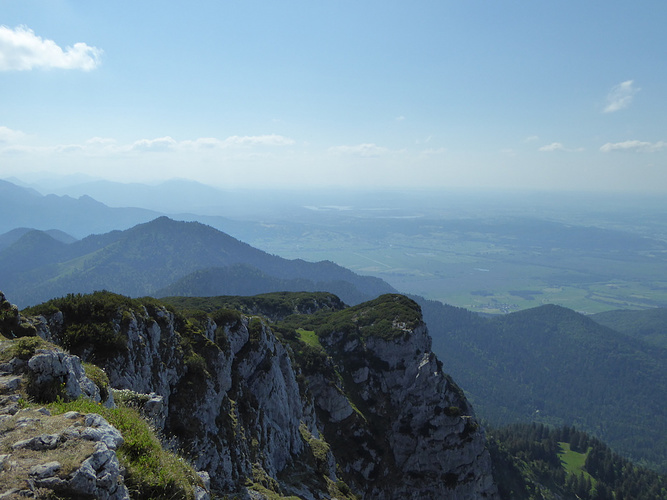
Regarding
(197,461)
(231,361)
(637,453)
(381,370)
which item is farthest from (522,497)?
(637,453)

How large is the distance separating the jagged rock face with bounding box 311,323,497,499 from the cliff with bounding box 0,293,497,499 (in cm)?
17

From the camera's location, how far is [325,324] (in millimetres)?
70062

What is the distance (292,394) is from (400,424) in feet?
78.4

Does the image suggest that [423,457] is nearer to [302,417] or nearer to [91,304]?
[302,417]

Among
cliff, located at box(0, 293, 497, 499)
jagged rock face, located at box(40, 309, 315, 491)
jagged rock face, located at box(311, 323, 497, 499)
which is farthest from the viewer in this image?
jagged rock face, located at box(311, 323, 497, 499)

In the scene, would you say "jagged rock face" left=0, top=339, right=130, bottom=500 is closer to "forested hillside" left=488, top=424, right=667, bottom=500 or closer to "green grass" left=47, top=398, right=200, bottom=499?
"green grass" left=47, top=398, right=200, bottom=499

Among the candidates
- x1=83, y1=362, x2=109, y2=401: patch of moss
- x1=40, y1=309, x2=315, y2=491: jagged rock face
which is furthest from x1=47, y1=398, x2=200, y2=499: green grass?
x1=40, y1=309, x2=315, y2=491: jagged rock face

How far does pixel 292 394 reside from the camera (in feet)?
132

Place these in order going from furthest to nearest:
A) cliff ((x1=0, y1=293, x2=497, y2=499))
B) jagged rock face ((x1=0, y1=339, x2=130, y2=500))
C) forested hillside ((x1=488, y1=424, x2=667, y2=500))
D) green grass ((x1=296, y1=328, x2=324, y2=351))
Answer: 1. forested hillside ((x1=488, y1=424, x2=667, y2=500))
2. green grass ((x1=296, y1=328, x2=324, y2=351))
3. cliff ((x1=0, y1=293, x2=497, y2=499))
4. jagged rock face ((x1=0, y1=339, x2=130, y2=500))

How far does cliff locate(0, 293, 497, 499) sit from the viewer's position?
21.5 metres

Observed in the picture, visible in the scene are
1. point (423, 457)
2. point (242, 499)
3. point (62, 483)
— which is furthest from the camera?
point (423, 457)

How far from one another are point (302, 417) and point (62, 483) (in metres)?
38.9

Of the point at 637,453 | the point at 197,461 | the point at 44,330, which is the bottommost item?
the point at 637,453

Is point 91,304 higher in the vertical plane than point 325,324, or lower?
higher
